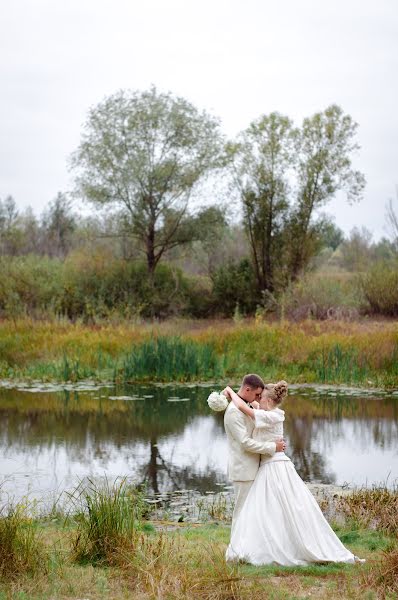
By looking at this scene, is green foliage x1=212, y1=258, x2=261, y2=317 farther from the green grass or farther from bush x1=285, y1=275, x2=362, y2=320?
the green grass

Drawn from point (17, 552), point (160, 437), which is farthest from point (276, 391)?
point (160, 437)

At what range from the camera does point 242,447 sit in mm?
6293

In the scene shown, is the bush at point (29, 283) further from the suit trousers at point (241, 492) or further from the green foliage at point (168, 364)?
the suit trousers at point (241, 492)

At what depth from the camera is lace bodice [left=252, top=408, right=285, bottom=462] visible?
6234 mm

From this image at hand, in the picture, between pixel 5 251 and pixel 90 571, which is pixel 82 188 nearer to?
pixel 5 251

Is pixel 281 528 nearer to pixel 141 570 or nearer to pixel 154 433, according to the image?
pixel 141 570

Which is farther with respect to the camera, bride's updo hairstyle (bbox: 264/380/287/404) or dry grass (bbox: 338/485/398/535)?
dry grass (bbox: 338/485/398/535)

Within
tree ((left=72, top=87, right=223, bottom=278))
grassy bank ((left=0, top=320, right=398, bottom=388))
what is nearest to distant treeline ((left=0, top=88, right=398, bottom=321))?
tree ((left=72, top=87, right=223, bottom=278))

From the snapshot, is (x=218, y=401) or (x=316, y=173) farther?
(x=316, y=173)

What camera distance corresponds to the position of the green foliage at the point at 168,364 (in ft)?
57.6

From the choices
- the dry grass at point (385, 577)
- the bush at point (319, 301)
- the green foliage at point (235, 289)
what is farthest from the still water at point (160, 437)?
the green foliage at point (235, 289)

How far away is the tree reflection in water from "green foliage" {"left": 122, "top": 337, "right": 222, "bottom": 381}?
50 cm

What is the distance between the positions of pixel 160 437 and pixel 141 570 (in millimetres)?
7593

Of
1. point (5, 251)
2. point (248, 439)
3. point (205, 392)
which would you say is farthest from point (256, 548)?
point (5, 251)
